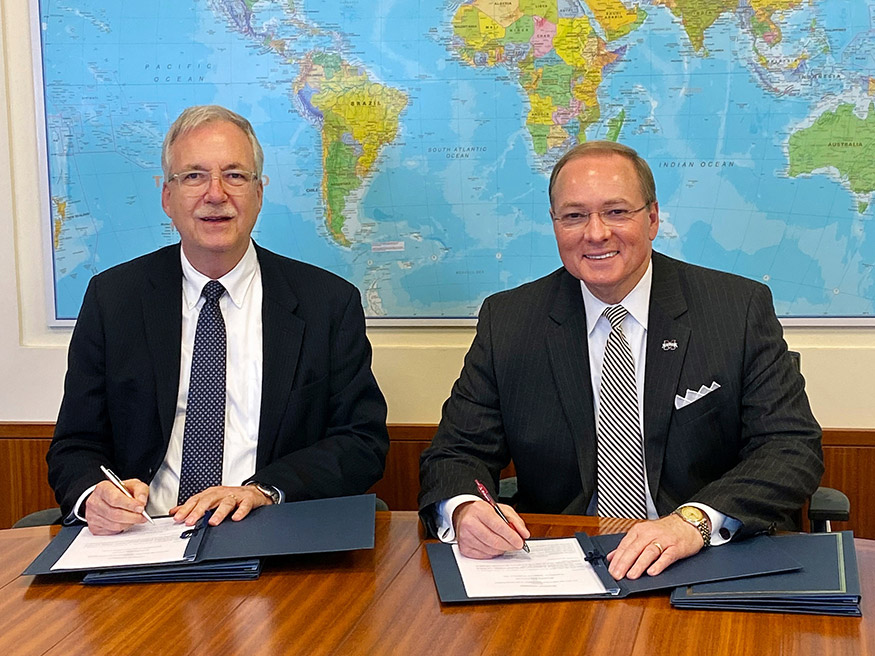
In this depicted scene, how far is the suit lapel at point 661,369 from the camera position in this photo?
2.27m

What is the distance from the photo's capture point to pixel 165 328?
2.56 m

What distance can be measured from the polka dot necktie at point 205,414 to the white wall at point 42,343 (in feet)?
2.81

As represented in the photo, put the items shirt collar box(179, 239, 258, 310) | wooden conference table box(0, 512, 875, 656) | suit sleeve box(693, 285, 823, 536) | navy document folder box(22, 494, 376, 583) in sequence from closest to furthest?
1. wooden conference table box(0, 512, 875, 656)
2. navy document folder box(22, 494, 376, 583)
3. suit sleeve box(693, 285, 823, 536)
4. shirt collar box(179, 239, 258, 310)

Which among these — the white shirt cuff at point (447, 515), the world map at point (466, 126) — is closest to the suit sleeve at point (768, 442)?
the white shirt cuff at point (447, 515)

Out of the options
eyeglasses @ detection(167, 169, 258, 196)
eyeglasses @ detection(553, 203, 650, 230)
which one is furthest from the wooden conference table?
eyeglasses @ detection(167, 169, 258, 196)

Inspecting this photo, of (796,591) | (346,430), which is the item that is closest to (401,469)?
(346,430)

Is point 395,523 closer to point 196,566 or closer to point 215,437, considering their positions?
point 196,566

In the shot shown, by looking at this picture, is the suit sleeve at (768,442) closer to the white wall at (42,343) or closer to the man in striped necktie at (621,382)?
the man in striped necktie at (621,382)

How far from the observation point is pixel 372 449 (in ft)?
8.33

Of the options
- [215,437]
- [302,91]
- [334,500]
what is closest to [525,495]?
[334,500]

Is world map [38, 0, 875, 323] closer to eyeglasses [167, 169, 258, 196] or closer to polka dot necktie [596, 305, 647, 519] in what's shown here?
eyeglasses [167, 169, 258, 196]

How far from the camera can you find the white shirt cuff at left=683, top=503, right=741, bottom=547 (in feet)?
6.11

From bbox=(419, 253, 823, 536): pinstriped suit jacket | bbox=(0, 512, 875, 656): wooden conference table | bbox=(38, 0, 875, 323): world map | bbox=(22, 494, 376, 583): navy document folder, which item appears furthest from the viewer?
bbox=(38, 0, 875, 323): world map

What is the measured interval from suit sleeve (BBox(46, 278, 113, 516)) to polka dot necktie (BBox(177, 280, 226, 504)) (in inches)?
8.7
